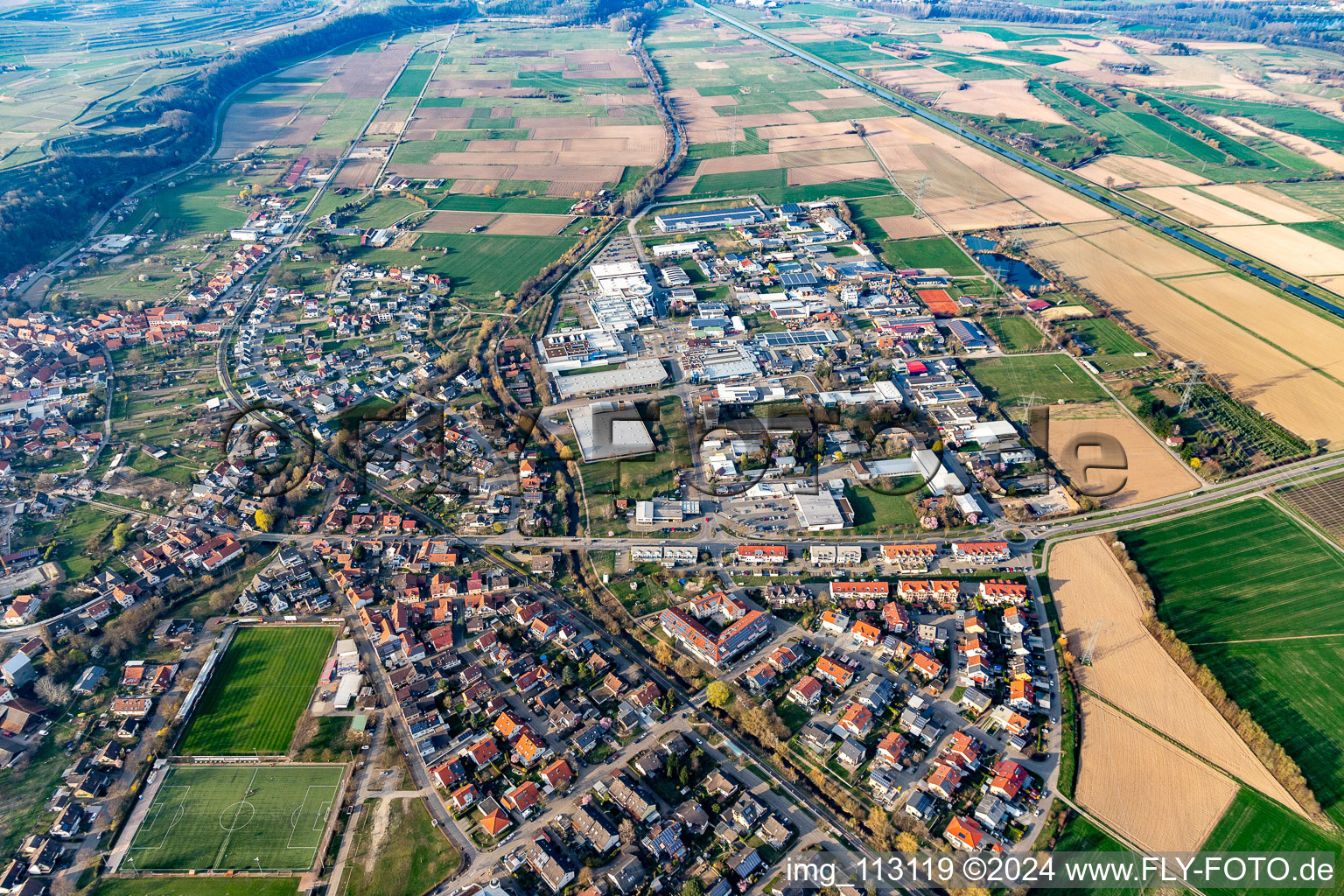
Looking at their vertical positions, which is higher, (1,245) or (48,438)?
(1,245)

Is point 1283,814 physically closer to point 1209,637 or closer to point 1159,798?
point 1159,798

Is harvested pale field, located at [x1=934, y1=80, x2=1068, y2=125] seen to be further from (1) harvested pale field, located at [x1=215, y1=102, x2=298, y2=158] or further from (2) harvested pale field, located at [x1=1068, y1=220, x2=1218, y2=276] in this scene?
(1) harvested pale field, located at [x1=215, y1=102, x2=298, y2=158]

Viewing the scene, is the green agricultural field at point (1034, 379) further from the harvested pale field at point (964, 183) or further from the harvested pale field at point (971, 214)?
the harvested pale field at point (964, 183)

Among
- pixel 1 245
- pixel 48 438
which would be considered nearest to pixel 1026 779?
pixel 48 438

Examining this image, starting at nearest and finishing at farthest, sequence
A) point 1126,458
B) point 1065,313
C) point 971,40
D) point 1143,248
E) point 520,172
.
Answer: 1. point 1126,458
2. point 1065,313
3. point 1143,248
4. point 520,172
5. point 971,40

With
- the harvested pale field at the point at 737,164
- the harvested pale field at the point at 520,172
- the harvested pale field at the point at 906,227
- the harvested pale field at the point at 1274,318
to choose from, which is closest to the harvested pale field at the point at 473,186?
the harvested pale field at the point at 520,172

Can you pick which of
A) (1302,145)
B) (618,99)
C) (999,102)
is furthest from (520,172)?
(1302,145)

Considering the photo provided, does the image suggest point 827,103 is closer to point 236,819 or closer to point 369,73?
point 369,73
